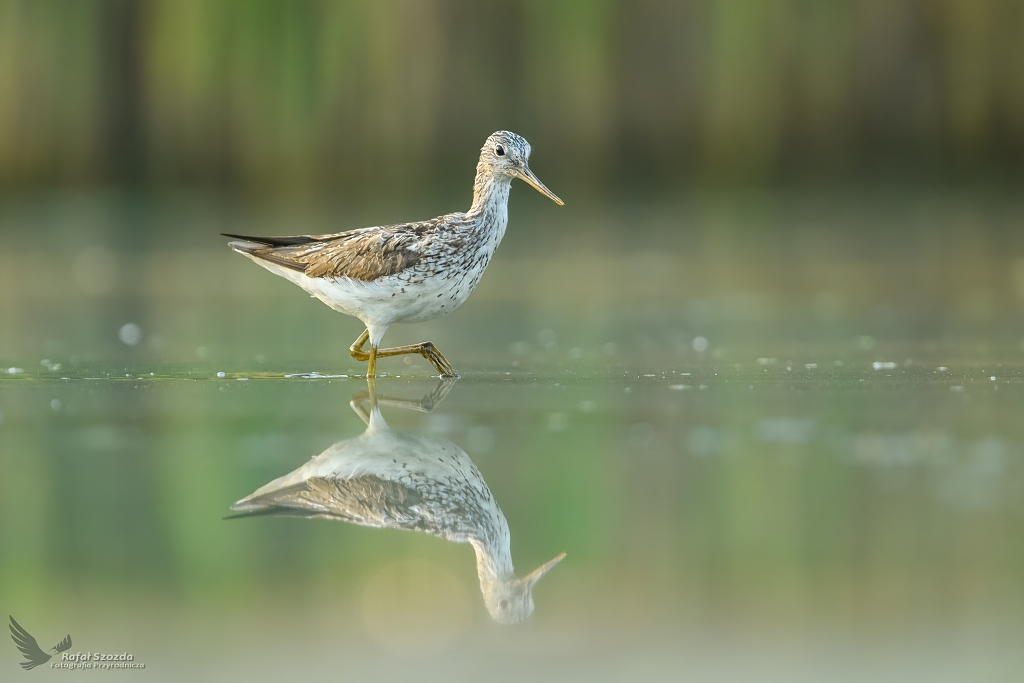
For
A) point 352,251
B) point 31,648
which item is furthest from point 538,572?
point 352,251

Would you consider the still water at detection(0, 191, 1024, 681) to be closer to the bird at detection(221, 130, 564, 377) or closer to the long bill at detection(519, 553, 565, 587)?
the long bill at detection(519, 553, 565, 587)

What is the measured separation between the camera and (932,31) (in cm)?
1556

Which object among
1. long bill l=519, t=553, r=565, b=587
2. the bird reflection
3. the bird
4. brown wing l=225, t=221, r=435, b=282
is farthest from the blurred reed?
long bill l=519, t=553, r=565, b=587

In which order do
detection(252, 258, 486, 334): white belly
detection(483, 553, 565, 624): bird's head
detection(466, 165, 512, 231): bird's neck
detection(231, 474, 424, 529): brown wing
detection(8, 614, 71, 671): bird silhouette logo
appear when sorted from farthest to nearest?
detection(466, 165, 512, 231): bird's neck
detection(252, 258, 486, 334): white belly
detection(231, 474, 424, 529): brown wing
detection(483, 553, 565, 624): bird's head
detection(8, 614, 71, 671): bird silhouette logo

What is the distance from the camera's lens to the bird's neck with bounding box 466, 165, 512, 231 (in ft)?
22.7

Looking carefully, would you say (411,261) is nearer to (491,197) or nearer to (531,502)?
(491,197)

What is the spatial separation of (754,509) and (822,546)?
35 centimetres

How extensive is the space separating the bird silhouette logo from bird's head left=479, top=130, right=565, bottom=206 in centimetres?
442

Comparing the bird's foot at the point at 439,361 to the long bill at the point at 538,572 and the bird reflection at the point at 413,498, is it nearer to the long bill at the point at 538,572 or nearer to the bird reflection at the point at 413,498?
the bird reflection at the point at 413,498

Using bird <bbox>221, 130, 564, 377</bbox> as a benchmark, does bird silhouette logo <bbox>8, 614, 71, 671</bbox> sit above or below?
below

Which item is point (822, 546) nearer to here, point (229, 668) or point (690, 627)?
point (690, 627)

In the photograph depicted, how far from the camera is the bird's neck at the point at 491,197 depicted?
6910 millimetres

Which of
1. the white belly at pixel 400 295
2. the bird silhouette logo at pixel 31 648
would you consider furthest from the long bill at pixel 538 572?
the white belly at pixel 400 295

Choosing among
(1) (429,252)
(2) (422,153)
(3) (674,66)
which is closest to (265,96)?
(2) (422,153)
